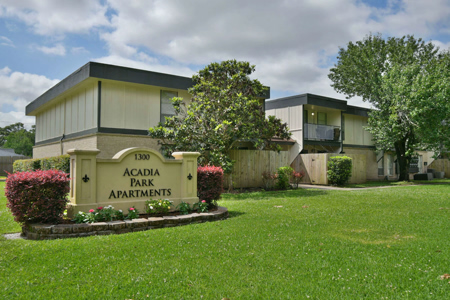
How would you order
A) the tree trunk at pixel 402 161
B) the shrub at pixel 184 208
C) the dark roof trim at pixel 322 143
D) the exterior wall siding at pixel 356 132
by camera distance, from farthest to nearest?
the exterior wall siding at pixel 356 132 → the tree trunk at pixel 402 161 → the dark roof trim at pixel 322 143 → the shrub at pixel 184 208

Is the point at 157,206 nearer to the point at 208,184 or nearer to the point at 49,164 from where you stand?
the point at 208,184

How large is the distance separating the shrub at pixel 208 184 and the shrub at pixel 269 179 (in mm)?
7483

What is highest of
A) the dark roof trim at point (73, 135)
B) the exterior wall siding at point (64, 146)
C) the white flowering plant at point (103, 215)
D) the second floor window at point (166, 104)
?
the second floor window at point (166, 104)

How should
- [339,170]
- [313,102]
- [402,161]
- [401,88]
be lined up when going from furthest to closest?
1. [402,161]
2. [313,102]
3. [401,88]
4. [339,170]

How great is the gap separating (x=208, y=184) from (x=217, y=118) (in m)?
5.68

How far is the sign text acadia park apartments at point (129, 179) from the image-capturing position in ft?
24.9

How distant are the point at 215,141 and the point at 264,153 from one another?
4.79 metres

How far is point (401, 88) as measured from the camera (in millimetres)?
22000

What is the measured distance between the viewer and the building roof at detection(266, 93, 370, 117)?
22.6 meters

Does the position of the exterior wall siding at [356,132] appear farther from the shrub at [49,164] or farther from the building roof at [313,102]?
the shrub at [49,164]

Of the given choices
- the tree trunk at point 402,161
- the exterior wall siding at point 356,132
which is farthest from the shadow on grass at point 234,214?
the tree trunk at point 402,161

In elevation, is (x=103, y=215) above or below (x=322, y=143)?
below

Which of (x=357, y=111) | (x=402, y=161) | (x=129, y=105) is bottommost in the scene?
(x=402, y=161)

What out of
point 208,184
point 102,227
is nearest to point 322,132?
point 208,184
